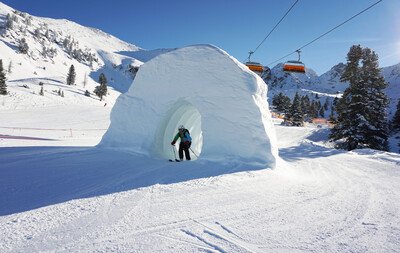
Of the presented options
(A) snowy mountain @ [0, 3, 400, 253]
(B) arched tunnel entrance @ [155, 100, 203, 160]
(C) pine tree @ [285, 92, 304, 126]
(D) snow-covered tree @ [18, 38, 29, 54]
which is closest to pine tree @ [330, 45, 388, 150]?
(A) snowy mountain @ [0, 3, 400, 253]

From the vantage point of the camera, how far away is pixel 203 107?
1030 cm

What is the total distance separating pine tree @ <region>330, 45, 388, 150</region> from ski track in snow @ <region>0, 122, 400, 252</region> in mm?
19324

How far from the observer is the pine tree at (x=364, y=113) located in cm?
2464

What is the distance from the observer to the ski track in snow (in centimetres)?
389

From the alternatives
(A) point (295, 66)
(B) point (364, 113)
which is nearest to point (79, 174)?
(A) point (295, 66)

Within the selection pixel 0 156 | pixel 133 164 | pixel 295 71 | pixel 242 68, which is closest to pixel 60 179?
pixel 133 164

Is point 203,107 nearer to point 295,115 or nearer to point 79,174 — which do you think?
point 79,174

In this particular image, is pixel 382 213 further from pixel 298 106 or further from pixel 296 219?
pixel 298 106

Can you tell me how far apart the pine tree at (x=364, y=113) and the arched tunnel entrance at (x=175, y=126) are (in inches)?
610

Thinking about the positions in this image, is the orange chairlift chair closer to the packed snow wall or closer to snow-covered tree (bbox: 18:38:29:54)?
the packed snow wall

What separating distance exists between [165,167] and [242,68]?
424 centimetres

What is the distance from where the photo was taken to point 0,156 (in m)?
10.4

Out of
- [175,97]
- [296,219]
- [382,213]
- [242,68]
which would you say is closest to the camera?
[296,219]

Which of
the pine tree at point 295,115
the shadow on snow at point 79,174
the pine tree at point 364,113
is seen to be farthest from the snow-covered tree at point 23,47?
the shadow on snow at point 79,174
